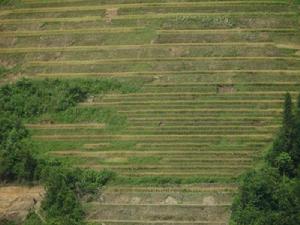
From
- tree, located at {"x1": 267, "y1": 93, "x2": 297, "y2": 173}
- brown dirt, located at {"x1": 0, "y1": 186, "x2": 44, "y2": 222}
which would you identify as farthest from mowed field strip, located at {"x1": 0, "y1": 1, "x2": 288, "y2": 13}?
brown dirt, located at {"x1": 0, "y1": 186, "x2": 44, "y2": 222}

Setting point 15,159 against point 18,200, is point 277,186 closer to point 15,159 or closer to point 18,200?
point 18,200

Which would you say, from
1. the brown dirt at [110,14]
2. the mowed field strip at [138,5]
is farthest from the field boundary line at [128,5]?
the brown dirt at [110,14]

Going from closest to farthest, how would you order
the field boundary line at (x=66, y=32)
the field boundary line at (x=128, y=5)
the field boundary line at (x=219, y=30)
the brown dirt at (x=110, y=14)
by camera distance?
the field boundary line at (x=219, y=30), the field boundary line at (x=66, y=32), the field boundary line at (x=128, y=5), the brown dirt at (x=110, y=14)

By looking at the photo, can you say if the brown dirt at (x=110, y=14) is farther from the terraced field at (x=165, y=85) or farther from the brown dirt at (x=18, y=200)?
the brown dirt at (x=18, y=200)

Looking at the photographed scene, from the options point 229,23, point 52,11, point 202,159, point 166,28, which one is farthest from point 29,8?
point 202,159

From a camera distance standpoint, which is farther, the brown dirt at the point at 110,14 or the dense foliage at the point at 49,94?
the brown dirt at the point at 110,14

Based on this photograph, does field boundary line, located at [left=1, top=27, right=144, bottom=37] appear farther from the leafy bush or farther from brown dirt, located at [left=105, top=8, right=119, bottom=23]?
the leafy bush
